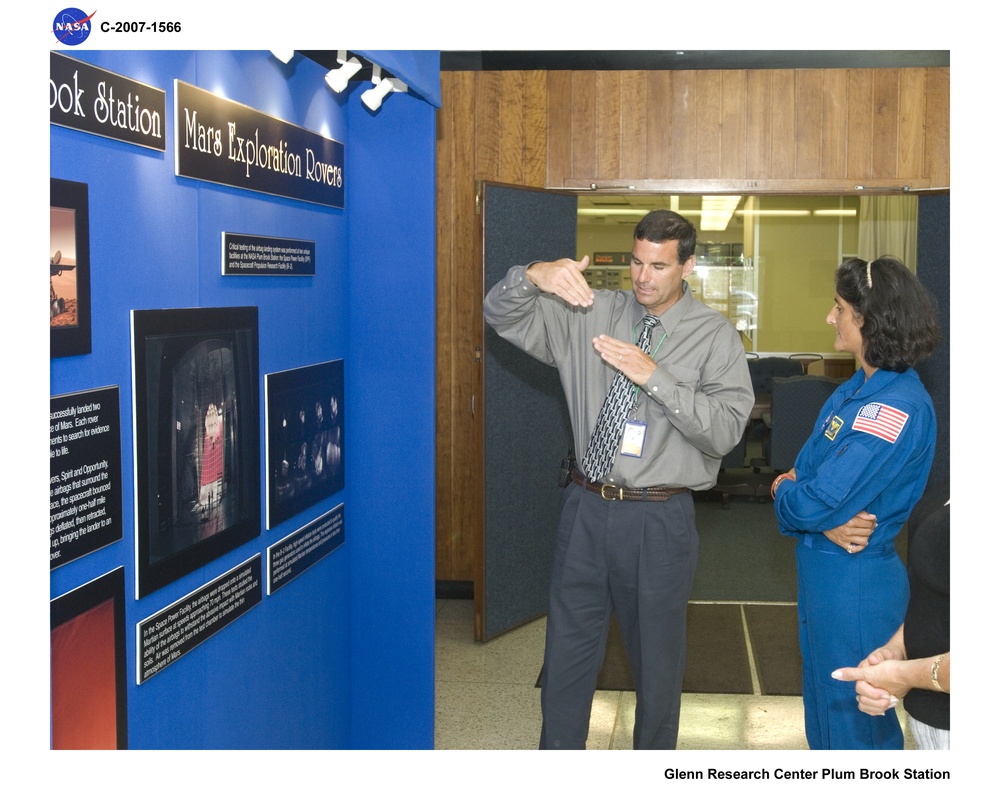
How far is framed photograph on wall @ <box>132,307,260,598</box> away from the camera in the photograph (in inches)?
77.3

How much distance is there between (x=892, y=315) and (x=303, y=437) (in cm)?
158

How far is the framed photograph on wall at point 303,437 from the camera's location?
8.42 feet

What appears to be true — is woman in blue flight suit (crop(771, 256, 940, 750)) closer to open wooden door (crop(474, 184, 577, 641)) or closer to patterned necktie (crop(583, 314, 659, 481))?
patterned necktie (crop(583, 314, 659, 481))

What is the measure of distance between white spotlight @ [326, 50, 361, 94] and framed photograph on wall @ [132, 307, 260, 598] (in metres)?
0.77

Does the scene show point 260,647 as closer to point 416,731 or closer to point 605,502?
point 416,731

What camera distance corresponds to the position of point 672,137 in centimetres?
511

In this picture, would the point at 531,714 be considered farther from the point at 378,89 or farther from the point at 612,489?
the point at 378,89

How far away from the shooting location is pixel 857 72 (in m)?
5.00

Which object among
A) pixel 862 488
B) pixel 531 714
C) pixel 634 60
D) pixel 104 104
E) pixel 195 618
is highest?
pixel 634 60

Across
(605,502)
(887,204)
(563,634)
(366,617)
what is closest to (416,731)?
(366,617)

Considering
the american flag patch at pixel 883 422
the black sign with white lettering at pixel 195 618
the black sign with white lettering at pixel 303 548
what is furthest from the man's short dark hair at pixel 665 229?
the black sign with white lettering at pixel 195 618

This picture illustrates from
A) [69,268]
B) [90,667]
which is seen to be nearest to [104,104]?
[69,268]
